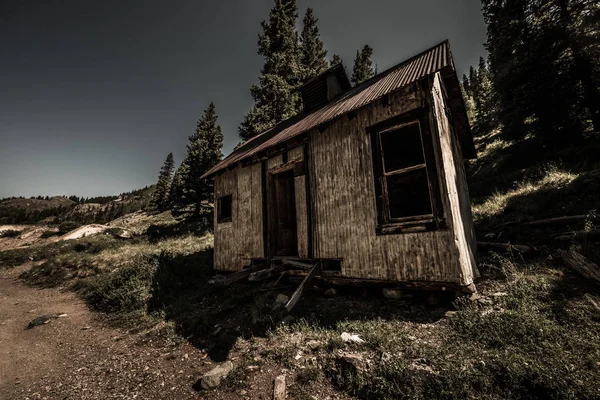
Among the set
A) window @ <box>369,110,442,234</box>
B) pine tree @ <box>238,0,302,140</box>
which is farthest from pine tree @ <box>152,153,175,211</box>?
window @ <box>369,110,442,234</box>

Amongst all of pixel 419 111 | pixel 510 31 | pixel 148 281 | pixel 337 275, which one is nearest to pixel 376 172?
pixel 419 111

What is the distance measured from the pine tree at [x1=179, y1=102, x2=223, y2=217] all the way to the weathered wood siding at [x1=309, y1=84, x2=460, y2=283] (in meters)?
17.2

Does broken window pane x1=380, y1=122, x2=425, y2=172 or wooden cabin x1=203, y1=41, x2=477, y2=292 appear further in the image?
broken window pane x1=380, y1=122, x2=425, y2=172

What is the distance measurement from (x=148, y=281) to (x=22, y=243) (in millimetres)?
30660

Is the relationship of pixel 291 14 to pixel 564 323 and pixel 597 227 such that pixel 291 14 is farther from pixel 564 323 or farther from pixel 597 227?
pixel 564 323

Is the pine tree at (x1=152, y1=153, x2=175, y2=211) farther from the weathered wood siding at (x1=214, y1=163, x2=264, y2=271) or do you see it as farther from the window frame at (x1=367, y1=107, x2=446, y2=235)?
the window frame at (x1=367, y1=107, x2=446, y2=235)

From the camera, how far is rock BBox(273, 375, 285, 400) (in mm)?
3529

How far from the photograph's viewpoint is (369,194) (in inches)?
259

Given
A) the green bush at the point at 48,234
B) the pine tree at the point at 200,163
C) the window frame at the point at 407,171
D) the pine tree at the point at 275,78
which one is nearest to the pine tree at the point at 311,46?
the pine tree at the point at 275,78

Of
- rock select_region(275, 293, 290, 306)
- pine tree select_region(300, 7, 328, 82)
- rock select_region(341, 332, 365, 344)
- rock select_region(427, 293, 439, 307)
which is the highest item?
pine tree select_region(300, 7, 328, 82)

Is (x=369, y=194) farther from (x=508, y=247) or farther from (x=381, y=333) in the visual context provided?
(x=508, y=247)

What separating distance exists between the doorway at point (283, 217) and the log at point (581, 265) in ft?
23.2

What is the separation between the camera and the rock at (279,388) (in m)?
3.53

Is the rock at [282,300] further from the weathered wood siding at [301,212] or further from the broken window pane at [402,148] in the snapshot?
the broken window pane at [402,148]
